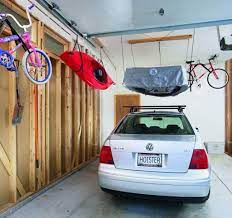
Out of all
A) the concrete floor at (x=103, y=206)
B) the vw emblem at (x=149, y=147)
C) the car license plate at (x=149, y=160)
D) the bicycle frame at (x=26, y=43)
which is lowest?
the concrete floor at (x=103, y=206)

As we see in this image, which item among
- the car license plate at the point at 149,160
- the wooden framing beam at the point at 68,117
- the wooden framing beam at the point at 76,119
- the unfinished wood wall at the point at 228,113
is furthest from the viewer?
the unfinished wood wall at the point at 228,113

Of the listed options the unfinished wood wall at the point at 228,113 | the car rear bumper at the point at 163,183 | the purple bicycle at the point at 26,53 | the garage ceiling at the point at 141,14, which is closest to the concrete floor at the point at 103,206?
the car rear bumper at the point at 163,183

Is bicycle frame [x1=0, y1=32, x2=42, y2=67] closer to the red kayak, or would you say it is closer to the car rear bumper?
the red kayak

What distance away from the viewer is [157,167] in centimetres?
248

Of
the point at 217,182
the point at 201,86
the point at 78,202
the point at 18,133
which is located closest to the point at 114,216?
the point at 78,202

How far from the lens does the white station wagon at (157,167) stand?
7.80 ft

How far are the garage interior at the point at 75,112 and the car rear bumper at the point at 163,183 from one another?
433 millimetres

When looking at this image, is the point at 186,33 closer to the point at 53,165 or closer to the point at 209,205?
the point at 209,205

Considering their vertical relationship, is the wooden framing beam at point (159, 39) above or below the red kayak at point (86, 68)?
above

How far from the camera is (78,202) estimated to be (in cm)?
301

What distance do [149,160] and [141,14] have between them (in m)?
2.24

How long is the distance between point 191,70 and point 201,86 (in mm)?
941

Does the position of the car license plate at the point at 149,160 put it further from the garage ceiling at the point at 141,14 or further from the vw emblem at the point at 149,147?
the garage ceiling at the point at 141,14

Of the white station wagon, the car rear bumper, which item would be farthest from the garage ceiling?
the car rear bumper
